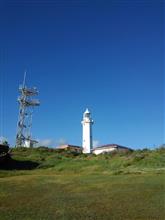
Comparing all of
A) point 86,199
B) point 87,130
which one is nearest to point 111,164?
point 86,199

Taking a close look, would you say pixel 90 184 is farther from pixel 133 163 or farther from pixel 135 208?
pixel 133 163

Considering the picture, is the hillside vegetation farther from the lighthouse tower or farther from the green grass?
the lighthouse tower

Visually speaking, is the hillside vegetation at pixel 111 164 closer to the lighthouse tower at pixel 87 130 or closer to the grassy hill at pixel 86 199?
the grassy hill at pixel 86 199

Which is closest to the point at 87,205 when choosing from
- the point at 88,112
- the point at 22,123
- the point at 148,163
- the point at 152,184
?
the point at 152,184

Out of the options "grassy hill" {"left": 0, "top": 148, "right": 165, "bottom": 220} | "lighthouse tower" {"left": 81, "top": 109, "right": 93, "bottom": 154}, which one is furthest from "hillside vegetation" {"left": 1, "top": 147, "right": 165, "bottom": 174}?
"lighthouse tower" {"left": 81, "top": 109, "right": 93, "bottom": 154}

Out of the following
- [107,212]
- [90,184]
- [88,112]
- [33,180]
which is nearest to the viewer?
[107,212]

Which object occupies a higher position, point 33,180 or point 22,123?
point 22,123

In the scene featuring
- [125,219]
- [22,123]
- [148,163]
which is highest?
[22,123]

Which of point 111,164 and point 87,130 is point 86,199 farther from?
point 87,130

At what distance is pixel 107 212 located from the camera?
1404cm

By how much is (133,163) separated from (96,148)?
42.3 m

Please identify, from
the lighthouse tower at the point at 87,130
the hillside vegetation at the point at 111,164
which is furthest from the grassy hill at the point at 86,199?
the lighthouse tower at the point at 87,130

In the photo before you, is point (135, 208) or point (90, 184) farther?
point (90, 184)

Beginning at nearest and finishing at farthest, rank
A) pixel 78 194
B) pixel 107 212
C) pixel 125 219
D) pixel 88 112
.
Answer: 1. pixel 125 219
2. pixel 107 212
3. pixel 78 194
4. pixel 88 112
